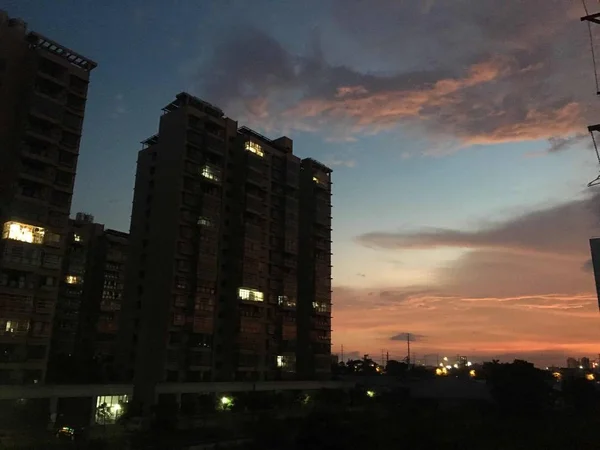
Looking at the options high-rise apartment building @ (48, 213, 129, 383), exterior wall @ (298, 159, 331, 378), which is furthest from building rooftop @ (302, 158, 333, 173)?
high-rise apartment building @ (48, 213, 129, 383)

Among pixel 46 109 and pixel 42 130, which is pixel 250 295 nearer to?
pixel 42 130

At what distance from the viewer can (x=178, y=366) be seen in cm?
6788

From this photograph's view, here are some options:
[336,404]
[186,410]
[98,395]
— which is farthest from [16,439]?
[336,404]

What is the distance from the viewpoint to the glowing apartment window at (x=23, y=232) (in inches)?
2226

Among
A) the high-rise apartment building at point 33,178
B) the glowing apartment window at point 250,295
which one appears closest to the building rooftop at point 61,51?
the high-rise apartment building at point 33,178

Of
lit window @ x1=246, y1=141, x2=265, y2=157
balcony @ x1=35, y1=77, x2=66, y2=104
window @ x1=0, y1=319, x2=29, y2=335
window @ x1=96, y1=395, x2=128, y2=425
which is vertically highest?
lit window @ x1=246, y1=141, x2=265, y2=157

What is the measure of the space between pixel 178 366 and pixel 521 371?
2207 inches

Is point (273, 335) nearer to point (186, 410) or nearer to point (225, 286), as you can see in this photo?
point (225, 286)

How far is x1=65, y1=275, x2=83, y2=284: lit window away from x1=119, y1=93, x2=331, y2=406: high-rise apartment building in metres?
22.6

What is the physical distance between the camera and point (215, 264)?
7512cm

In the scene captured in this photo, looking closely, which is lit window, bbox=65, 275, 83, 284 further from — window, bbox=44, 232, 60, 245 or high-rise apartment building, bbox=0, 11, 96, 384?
window, bbox=44, 232, 60, 245

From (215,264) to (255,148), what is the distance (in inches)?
868

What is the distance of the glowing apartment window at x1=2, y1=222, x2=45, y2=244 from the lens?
185ft

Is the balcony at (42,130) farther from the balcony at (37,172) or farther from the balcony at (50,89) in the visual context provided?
the balcony at (37,172)
